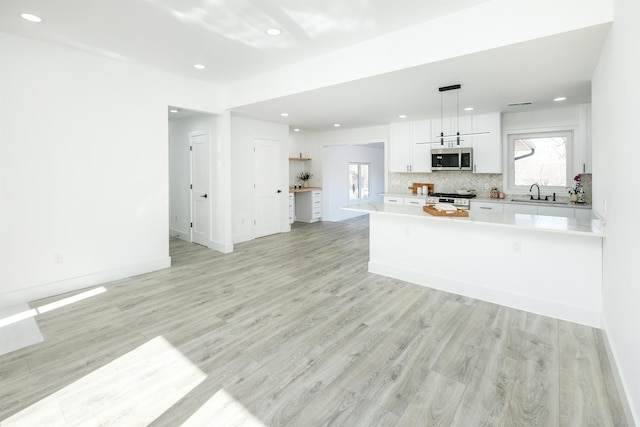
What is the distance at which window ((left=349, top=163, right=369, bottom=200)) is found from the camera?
33.0ft

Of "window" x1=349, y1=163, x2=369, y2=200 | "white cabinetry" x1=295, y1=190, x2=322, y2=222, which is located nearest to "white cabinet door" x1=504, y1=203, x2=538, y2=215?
"white cabinetry" x1=295, y1=190, x2=322, y2=222

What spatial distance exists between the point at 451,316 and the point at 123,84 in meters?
4.81

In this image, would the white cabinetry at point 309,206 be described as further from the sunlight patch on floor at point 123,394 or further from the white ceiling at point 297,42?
the sunlight patch on floor at point 123,394

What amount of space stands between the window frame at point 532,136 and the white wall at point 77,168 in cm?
578

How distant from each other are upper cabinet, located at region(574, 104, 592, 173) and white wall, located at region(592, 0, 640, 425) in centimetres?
274

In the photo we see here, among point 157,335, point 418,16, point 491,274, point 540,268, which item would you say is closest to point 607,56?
point 418,16

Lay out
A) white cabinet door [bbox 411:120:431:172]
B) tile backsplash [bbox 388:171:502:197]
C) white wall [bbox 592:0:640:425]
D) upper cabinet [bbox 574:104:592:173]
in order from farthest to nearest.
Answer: white cabinet door [bbox 411:120:431:172]
tile backsplash [bbox 388:171:502:197]
upper cabinet [bbox 574:104:592:173]
white wall [bbox 592:0:640:425]

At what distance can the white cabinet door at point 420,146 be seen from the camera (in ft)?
21.9

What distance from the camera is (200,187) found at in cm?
614

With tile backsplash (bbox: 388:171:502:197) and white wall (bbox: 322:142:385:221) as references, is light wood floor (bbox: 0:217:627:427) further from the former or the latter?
white wall (bbox: 322:142:385:221)

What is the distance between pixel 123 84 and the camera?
4.19 meters

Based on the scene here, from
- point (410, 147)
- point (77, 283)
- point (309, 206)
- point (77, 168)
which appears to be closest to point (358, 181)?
point (309, 206)

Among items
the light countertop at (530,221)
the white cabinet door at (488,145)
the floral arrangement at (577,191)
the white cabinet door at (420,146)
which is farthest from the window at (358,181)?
the light countertop at (530,221)

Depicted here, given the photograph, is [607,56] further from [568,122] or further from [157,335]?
[157,335]
